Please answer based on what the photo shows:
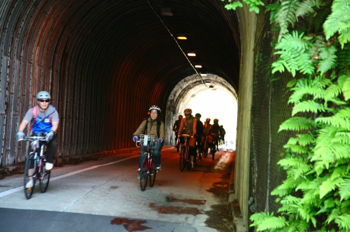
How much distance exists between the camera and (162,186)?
10.8m

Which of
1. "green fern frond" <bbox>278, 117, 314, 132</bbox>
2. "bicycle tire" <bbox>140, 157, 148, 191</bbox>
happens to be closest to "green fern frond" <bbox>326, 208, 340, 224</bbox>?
"green fern frond" <bbox>278, 117, 314, 132</bbox>

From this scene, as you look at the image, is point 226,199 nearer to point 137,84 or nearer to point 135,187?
point 135,187

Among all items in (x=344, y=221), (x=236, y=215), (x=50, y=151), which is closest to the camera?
(x=344, y=221)

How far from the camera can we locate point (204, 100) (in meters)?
58.9

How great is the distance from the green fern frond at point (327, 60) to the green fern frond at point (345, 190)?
2.26 feet

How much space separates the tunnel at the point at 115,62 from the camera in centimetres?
623

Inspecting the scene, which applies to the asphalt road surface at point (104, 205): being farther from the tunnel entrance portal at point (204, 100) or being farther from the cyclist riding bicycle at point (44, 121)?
the tunnel entrance portal at point (204, 100)

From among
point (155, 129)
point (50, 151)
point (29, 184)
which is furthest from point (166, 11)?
point (29, 184)

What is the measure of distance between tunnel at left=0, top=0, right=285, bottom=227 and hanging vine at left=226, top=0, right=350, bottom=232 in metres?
0.89

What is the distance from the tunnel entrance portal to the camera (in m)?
39.4

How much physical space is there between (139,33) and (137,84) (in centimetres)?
630

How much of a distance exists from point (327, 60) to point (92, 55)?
55.6 ft

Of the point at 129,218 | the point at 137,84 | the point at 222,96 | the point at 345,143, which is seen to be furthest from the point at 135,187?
the point at 222,96

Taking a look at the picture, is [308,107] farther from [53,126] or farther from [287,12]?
[53,126]
